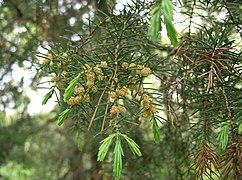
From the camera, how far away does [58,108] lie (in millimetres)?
2332

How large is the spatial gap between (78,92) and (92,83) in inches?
1.4

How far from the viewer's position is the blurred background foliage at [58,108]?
1.10m

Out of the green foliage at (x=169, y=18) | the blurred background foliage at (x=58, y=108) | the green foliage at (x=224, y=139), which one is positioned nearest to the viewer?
the green foliage at (x=169, y=18)

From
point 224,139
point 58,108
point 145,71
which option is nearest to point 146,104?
point 145,71

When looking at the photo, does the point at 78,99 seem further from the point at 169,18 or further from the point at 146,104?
the point at 169,18

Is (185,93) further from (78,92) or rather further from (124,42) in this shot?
(78,92)

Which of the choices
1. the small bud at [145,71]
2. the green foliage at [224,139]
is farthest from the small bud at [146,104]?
the green foliage at [224,139]

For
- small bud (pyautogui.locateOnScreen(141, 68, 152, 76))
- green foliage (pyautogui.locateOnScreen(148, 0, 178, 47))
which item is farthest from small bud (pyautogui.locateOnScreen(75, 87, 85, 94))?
green foliage (pyautogui.locateOnScreen(148, 0, 178, 47))

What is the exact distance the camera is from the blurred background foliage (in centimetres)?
110

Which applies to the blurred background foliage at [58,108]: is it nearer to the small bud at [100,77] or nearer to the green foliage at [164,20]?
the small bud at [100,77]

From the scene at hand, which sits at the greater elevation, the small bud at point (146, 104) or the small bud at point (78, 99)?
the small bud at point (78, 99)

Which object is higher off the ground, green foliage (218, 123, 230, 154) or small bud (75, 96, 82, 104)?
small bud (75, 96, 82, 104)

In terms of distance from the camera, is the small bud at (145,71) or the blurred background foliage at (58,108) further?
the blurred background foliage at (58,108)

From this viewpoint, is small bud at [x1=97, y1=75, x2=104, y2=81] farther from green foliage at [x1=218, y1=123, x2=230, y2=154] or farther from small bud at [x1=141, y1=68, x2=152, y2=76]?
green foliage at [x1=218, y1=123, x2=230, y2=154]
